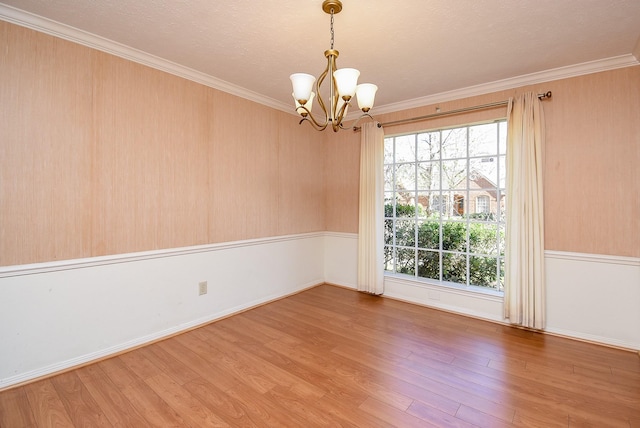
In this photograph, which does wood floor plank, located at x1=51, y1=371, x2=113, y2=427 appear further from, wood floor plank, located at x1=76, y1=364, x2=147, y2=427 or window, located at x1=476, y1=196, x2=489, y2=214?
window, located at x1=476, y1=196, x2=489, y2=214

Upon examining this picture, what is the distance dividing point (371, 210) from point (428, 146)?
1131 mm

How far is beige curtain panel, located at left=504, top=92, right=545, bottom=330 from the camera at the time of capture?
289 cm

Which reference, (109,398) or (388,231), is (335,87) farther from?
(388,231)

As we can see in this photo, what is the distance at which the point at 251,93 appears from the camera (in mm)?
3488

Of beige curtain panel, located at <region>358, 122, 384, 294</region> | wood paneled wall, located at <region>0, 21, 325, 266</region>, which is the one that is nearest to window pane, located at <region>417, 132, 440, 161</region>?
beige curtain panel, located at <region>358, 122, 384, 294</region>

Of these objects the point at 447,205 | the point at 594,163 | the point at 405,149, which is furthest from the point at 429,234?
the point at 594,163

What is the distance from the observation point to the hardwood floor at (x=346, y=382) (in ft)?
5.74

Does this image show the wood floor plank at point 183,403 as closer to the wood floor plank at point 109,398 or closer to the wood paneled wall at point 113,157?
the wood floor plank at point 109,398

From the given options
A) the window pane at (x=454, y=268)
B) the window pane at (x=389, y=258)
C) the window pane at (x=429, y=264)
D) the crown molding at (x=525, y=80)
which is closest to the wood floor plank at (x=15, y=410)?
the window pane at (x=389, y=258)

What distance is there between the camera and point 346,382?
6.84 ft

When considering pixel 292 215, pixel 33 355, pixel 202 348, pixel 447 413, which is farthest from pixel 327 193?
pixel 33 355

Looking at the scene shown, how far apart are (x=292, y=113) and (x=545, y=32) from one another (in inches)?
112

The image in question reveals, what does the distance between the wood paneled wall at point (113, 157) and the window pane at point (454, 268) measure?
2406mm

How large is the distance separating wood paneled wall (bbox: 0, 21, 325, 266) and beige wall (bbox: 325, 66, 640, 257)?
3.21 m
